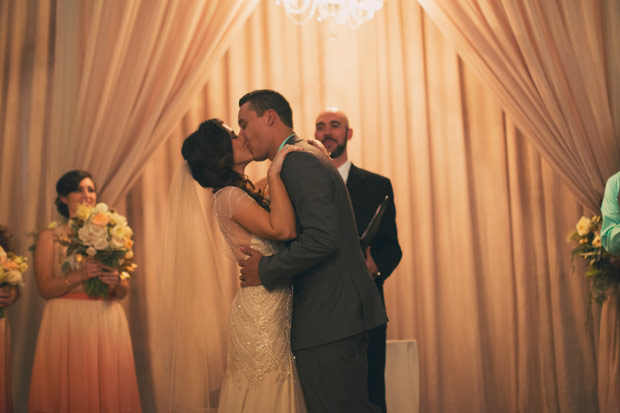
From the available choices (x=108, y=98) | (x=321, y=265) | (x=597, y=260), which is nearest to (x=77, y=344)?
(x=108, y=98)

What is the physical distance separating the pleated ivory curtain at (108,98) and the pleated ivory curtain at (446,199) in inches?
27.4

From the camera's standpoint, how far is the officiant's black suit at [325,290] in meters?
2.47

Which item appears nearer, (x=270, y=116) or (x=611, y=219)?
(x=270, y=116)

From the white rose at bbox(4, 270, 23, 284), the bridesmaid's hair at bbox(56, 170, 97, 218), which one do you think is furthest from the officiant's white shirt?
the white rose at bbox(4, 270, 23, 284)

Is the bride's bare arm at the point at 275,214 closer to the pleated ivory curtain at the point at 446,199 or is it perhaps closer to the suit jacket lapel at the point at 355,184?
the suit jacket lapel at the point at 355,184

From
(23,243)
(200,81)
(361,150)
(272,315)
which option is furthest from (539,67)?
(23,243)

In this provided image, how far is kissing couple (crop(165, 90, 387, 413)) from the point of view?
8.16 feet

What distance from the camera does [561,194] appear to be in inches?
185

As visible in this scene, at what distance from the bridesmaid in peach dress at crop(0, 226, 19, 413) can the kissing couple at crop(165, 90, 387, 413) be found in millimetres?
1801

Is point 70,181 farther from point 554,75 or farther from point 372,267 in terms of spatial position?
point 554,75

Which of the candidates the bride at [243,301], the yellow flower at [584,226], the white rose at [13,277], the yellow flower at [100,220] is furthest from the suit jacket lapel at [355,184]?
the white rose at [13,277]

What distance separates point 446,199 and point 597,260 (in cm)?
139

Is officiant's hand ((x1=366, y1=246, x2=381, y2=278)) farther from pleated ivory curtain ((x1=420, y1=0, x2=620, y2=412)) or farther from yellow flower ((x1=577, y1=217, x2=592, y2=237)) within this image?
pleated ivory curtain ((x1=420, y1=0, x2=620, y2=412))

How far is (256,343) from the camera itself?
262 centimetres
